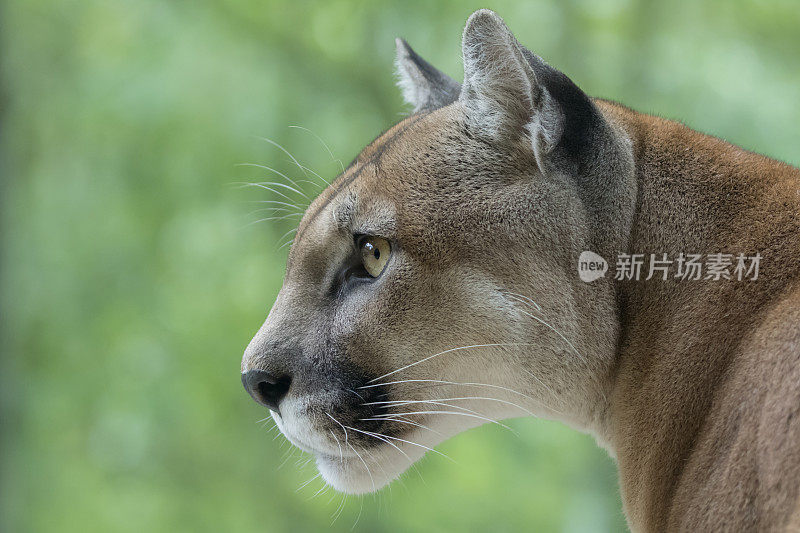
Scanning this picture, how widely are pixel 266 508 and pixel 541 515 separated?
1.91 m

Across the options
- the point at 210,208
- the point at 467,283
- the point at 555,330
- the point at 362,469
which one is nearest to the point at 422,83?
the point at 467,283

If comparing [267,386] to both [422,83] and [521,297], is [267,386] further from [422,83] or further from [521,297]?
[422,83]

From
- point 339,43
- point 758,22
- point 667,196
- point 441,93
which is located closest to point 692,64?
point 758,22

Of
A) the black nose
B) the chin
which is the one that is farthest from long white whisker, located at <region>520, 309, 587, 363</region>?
the black nose

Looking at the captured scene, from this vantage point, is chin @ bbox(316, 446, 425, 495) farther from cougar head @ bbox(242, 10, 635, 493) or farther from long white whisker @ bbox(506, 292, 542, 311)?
long white whisker @ bbox(506, 292, 542, 311)

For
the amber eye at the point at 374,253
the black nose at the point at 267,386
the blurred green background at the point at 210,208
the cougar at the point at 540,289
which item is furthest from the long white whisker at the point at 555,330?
the blurred green background at the point at 210,208

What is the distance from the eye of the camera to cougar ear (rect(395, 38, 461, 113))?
9.44 ft

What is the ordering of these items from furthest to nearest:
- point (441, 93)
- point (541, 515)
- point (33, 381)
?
point (33, 381)
point (541, 515)
point (441, 93)

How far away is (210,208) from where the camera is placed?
5859mm

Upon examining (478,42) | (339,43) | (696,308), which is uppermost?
(339,43)

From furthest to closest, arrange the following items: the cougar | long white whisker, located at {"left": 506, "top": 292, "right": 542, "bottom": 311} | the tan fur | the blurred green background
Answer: the blurred green background → long white whisker, located at {"left": 506, "top": 292, "right": 542, "bottom": 311} → the cougar → the tan fur

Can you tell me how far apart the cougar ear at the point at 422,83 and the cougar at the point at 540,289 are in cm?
50

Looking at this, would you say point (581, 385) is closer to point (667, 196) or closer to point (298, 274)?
point (667, 196)

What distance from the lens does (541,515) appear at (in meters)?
5.88
